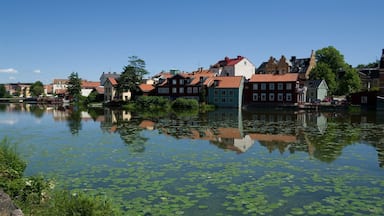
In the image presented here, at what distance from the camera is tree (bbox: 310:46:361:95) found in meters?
68.9

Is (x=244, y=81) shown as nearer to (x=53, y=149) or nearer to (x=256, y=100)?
(x=256, y=100)

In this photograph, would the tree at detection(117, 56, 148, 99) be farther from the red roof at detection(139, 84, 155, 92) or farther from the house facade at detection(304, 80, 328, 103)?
the house facade at detection(304, 80, 328, 103)

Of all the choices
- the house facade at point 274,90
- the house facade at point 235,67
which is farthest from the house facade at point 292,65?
the house facade at point 274,90

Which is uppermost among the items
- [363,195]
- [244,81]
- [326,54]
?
[326,54]

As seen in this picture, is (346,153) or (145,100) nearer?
(346,153)

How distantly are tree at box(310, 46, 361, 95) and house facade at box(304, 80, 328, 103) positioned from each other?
358 centimetres

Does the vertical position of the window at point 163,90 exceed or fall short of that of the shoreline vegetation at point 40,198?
it exceeds it

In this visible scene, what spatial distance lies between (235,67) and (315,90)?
18540mm

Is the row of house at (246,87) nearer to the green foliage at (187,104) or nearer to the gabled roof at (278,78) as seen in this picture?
the gabled roof at (278,78)

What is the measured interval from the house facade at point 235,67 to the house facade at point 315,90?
622 inches

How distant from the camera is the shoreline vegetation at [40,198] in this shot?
745 cm

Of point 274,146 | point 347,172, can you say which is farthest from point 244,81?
point 347,172

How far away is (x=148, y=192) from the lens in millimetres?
11453

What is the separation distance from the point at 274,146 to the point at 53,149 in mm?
12628
